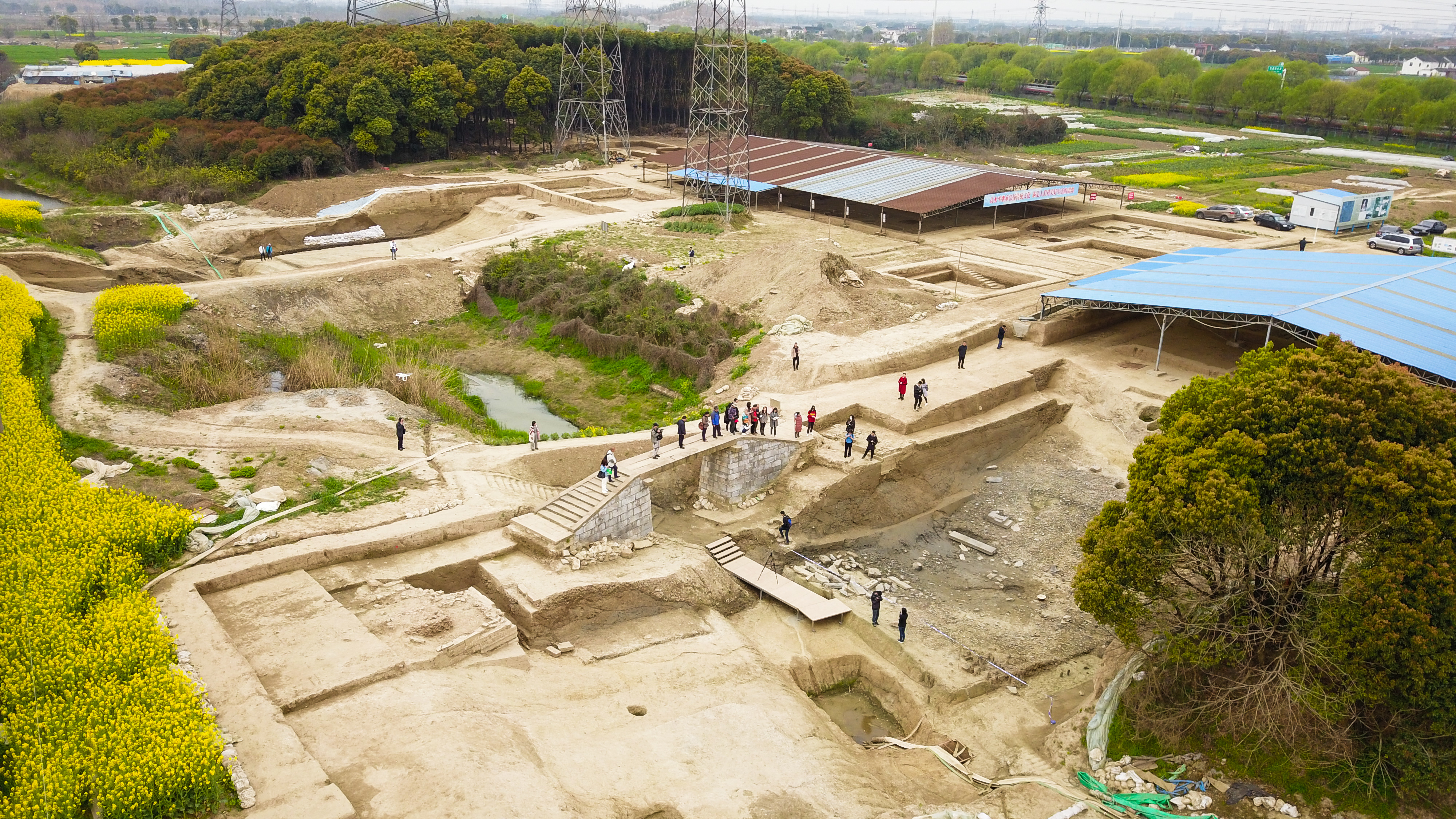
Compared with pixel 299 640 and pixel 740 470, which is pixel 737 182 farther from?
pixel 299 640

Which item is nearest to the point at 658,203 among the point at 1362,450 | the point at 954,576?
the point at 954,576

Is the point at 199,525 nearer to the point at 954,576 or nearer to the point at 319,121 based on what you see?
the point at 954,576

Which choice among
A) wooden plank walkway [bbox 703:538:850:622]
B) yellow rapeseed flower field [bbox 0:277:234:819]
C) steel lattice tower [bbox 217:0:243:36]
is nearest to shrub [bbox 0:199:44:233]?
yellow rapeseed flower field [bbox 0:277:234:819]

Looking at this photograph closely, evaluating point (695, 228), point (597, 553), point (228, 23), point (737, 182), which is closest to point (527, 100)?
point (737, 182)

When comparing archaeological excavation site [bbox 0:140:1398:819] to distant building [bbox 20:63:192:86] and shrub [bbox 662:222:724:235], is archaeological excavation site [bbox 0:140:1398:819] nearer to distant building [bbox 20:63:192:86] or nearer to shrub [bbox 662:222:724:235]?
shrub [bbox 662:222:724:235]

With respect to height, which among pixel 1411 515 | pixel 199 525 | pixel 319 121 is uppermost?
pixel 319 121
